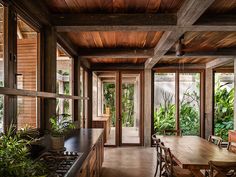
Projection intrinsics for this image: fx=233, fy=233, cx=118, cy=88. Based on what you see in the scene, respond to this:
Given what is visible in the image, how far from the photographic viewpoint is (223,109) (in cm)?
734

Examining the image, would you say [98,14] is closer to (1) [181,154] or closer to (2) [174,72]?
(1) [181,154]

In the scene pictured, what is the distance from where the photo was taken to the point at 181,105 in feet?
24.4

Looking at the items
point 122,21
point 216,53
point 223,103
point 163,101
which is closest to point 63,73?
point 122,21

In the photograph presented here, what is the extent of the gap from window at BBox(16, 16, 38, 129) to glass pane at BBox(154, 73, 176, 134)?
4988 millimetres

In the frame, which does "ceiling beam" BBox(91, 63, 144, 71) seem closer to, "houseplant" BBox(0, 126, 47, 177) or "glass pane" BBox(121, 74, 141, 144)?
"glass pane" BBox(121, 74, 141, 144)

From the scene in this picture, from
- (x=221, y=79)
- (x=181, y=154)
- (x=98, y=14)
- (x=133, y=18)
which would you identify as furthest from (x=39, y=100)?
(x=221, y=79)

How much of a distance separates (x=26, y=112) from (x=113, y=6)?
1.63 m

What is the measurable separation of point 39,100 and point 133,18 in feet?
5.41

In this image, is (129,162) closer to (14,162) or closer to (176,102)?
(176,102)

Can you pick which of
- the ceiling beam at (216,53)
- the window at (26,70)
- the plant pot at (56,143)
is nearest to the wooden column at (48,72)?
the window at (26,70)

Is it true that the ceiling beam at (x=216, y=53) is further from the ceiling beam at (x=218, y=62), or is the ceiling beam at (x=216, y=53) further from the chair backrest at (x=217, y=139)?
the chair backrest at (x=217, y=139)

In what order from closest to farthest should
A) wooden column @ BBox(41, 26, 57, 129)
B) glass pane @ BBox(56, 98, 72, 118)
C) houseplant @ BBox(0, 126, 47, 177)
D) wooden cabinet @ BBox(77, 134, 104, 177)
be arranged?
houseplant @ BBox(0, 126, 47, 177)
wooden cabinet @ BBox(77, 134, 104, 177)
wooden column @ BBox(41, 26, 57, 129)
glass pane @ BBox(56, 98, 72, 118)

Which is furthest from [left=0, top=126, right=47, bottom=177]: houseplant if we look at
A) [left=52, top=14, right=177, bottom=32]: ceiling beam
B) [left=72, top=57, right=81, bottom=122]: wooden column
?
[left=72, top=57, right=81, bottom=122]: wooden column

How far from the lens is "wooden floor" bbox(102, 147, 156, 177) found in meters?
4.70
